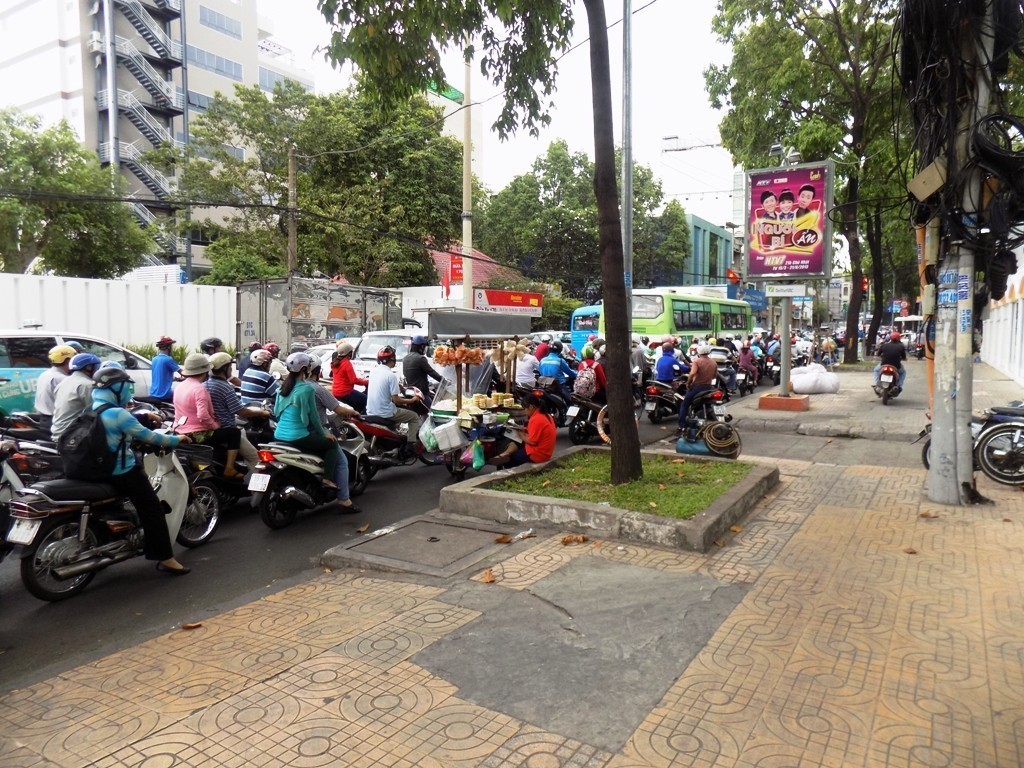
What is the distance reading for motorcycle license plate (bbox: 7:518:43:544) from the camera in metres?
4.62

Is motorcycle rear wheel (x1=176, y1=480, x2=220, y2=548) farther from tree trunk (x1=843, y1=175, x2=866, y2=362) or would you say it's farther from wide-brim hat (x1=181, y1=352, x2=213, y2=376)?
tree trunk (x1=843, y1=175, x2=866, y2=362)

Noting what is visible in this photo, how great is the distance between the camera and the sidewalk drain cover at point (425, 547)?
5312 millimetres

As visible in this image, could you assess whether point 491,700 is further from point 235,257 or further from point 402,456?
point 235,257

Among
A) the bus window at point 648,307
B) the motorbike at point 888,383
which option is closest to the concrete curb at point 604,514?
the motorbike at point 888,383

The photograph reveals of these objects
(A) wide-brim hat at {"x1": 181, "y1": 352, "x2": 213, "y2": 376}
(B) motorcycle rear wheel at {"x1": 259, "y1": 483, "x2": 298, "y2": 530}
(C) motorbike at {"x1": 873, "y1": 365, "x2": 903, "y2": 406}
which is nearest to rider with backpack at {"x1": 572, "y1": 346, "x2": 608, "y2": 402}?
(B) motorcycle rear wheel at {"x1": 259, "y1": 483, "x2": 298, "y2": 530}

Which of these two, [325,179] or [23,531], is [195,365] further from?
[325,179]

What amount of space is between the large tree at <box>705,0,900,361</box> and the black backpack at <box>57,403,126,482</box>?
760 inches

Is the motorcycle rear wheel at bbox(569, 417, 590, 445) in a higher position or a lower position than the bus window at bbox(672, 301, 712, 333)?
lower

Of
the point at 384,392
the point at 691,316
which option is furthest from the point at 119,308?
the point at 691,316

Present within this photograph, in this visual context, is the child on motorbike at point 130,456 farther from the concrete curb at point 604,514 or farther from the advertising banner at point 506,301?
the advertising banner at point 506,301

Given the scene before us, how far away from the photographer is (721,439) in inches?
377

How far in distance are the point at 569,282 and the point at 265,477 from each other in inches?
1473

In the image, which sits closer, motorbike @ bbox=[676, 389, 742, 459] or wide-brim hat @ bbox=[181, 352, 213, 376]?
wide-brim hat @ bbox=[181, 352, 213, 376]

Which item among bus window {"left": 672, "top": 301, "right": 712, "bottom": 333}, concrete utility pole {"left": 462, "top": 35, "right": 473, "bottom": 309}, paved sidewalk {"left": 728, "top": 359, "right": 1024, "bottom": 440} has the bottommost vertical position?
paved sidewalk {"left": 728, "top": 359, "right": 1024, "bottom": 440}
